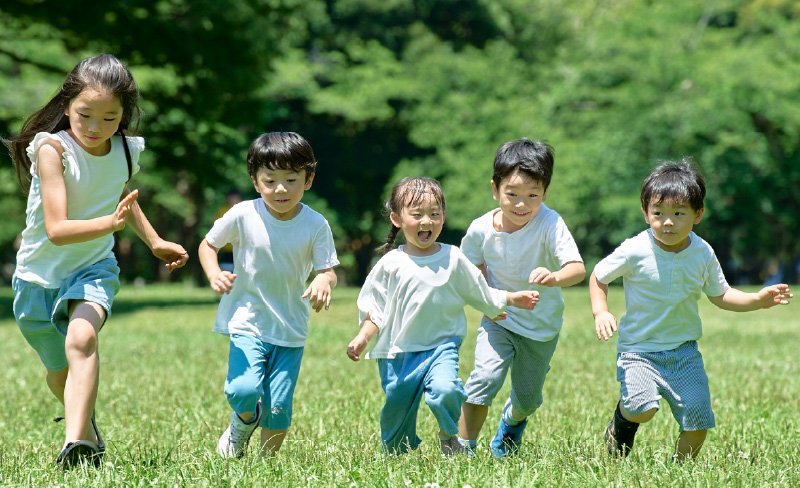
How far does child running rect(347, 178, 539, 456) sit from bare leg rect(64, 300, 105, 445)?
1229 mm

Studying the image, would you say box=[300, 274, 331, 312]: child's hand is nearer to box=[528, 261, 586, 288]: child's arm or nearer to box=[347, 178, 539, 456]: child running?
box=[347, 178, 539, 456]: child running

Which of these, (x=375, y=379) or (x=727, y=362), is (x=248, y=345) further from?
(x=727, y=362)

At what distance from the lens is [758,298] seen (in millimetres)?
4645

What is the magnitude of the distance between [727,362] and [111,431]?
6485mm

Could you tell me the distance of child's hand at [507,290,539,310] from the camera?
185 inches

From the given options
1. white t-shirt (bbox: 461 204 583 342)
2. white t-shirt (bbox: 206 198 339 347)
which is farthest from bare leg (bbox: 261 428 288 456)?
white t-shirt (bbox: 461 204 583 342)

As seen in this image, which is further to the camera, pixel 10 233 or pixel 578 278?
pixel 10 233

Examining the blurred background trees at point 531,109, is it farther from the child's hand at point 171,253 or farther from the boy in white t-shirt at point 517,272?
the child's hand at point 171,253

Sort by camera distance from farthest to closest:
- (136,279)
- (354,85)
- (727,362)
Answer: (136,279), (354,85), (727,362)

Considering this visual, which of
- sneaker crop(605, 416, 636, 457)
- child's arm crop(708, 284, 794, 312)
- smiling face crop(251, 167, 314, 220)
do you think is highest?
smiling face crop(251, 167, 314, 220)

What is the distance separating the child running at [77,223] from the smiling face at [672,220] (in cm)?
238

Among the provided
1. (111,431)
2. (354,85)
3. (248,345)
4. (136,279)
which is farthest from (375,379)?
(136,279)

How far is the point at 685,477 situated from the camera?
157 inches

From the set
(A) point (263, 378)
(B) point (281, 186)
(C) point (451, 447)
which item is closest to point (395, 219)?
(B) point (281, 186)
